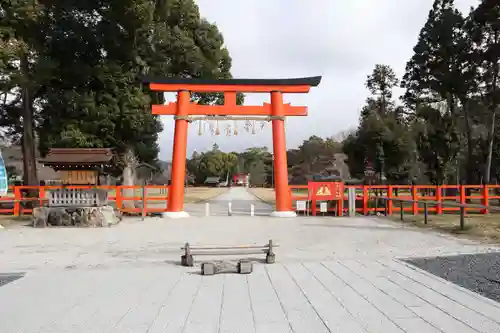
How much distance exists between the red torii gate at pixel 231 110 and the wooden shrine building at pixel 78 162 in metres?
3.11

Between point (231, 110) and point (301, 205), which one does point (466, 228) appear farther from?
point (231, 110)

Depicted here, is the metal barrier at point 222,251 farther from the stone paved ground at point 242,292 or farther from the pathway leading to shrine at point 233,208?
the pathway leading to shrine at point 233,208

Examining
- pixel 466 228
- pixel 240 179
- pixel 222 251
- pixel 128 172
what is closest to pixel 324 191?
pixel 466 228

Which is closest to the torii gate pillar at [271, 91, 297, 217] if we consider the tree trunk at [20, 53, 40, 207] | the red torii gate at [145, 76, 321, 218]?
the red torii gate at [145, 76, 321, 218]

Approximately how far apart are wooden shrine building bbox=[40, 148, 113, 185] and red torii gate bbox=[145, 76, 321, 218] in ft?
10.2

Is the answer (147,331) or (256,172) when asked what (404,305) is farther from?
(256,172)

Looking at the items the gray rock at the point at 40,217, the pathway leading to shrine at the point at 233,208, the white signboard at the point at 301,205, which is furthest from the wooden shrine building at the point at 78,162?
the white signboard at the point at 301,205

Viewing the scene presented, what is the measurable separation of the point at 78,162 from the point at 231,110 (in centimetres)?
654

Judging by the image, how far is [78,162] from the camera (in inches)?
570

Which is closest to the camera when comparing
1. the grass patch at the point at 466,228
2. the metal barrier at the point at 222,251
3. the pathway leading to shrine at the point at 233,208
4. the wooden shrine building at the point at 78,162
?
the metal barrier at the point at 222,251

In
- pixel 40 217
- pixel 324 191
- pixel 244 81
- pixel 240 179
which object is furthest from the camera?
pixel 240 179

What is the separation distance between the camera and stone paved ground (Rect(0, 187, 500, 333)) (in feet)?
13.8

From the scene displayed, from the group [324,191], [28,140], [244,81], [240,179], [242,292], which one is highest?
[244,81]

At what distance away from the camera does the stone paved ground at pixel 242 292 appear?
4.20 m
